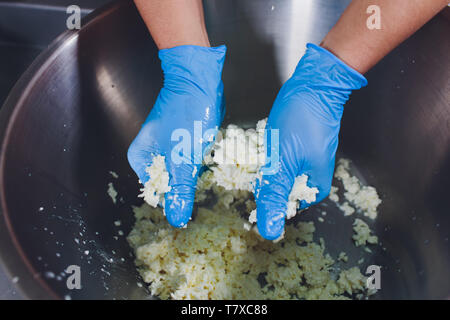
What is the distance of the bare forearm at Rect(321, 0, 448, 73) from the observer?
822mm

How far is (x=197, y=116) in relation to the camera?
0.99 meters

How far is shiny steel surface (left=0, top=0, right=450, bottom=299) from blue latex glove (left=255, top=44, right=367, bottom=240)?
0.22 meters

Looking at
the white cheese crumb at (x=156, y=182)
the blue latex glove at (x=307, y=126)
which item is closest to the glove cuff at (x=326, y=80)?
the blue latex glove at (x=307, y=126)

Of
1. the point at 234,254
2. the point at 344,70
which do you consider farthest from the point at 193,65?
the point at 234,254

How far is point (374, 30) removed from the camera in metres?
0.87

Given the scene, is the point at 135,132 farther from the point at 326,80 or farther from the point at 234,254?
the point at 326,80

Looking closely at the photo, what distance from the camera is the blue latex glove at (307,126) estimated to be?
0.89 m

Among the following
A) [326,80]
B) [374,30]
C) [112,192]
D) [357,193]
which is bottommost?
[357,193]

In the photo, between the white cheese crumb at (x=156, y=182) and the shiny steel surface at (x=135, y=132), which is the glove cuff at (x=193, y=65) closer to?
the shiny steel surface at (x=135, y=132)

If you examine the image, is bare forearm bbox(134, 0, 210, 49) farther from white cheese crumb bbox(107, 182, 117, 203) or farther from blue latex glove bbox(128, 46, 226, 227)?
white cheese crumb bbox(107, 182, 117, 203)

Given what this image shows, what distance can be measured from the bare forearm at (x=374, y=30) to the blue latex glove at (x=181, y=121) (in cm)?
37

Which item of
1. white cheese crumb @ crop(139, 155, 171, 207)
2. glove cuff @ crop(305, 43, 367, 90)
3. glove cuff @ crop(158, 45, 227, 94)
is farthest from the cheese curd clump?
glove cuff @ crop(305, 43, 367, 90)

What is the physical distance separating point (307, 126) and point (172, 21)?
1.68ft

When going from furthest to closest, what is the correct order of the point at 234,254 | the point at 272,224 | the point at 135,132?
the point at 135,132, the point at 234,254, the point at 272,224
